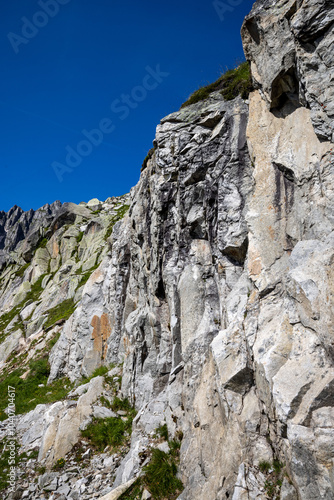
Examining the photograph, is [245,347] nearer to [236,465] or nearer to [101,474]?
[236,465]

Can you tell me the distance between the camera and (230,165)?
11898 mm

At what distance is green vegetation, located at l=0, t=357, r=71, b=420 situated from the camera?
21.2 meters

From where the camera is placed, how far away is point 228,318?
977 cm

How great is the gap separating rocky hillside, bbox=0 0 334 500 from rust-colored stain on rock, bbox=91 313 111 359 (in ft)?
2.87

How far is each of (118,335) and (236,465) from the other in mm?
15188

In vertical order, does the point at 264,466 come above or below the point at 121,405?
below

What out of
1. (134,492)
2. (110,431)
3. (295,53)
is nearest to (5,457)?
(110,431)

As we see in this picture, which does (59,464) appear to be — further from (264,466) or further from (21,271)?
(21,271)

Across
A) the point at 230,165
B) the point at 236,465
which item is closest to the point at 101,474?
the point at 236,465

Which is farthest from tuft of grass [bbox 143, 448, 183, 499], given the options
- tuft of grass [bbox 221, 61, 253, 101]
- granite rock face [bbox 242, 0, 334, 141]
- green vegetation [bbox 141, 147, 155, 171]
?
green vegetation [bbox 141, 147, 155, 171]

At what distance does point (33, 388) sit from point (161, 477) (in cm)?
1943

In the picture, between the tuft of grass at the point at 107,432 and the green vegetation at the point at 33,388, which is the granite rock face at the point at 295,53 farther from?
the green vegetation at the point at 33,388

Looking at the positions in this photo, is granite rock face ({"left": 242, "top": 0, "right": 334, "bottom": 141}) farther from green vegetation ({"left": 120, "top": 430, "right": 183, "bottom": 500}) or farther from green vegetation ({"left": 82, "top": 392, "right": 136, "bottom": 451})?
green vegetation ({"left": 82, "top": 392, "right": 136, "bottom": 451})

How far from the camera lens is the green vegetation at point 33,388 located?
69.4ft
